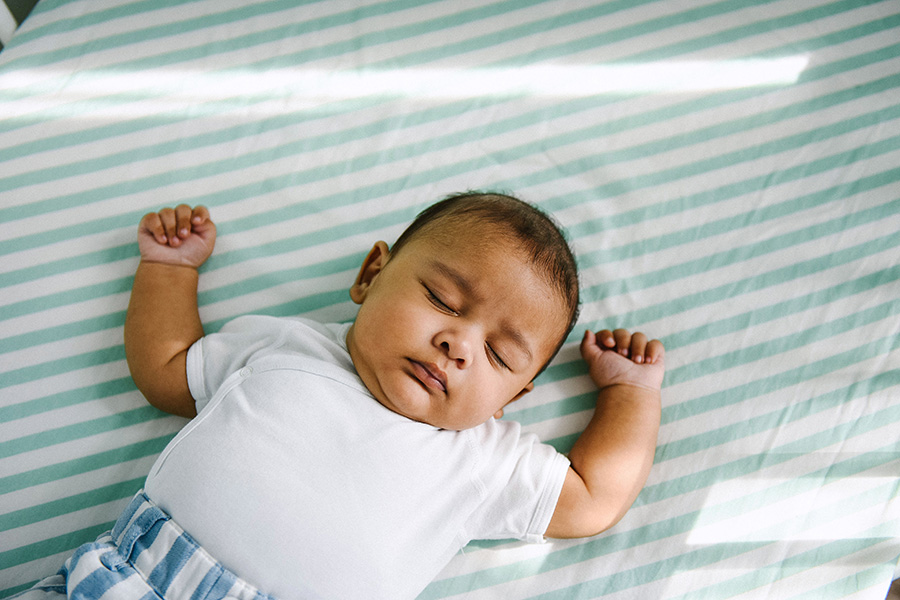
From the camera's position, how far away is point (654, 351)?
1.21m

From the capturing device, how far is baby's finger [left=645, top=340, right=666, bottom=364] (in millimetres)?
1204

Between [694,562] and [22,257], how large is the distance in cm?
136

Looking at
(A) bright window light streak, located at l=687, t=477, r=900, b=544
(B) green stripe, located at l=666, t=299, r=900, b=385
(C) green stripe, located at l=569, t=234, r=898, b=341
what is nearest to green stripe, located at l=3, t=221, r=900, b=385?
(C) green stripe, located at l=569, t=234, r=898, b=341

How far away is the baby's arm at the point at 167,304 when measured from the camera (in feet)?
Answer: 3.56

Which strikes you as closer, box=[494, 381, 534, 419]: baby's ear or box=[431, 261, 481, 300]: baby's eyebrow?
box=[431, 261, 481, 300]: baby's eyebrow

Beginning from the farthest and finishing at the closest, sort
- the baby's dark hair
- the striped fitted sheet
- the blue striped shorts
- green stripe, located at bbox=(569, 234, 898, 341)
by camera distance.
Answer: green stripe, located at bbox=(569, 234, 898, 341)
the striped fitted sheet
the baby's dark hair
the blue striped shorts

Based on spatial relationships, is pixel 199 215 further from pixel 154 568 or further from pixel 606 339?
pixel 606 339

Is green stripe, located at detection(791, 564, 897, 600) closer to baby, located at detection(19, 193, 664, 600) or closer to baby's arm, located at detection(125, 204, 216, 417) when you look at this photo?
baby, located at detection(19, 193, 664, 600)

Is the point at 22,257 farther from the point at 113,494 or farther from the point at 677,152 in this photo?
the point at 677,152

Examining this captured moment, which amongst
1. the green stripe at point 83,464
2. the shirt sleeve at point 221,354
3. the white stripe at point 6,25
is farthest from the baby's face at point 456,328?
the white stripe at point 6,25

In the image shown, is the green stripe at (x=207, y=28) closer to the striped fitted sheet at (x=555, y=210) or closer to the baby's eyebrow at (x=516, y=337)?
the striped fitted sheet at (x=555, y=210)

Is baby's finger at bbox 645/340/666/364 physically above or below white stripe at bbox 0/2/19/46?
below

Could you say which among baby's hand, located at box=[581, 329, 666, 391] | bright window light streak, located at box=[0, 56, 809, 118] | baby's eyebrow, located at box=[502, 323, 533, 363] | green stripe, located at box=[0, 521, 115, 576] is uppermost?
bright window light streak, located at box=[0, 56, 809, 118]

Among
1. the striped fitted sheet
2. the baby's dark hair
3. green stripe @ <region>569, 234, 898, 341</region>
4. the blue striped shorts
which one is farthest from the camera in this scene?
green stripe @ <region>569, 234, 898, 341</region>
